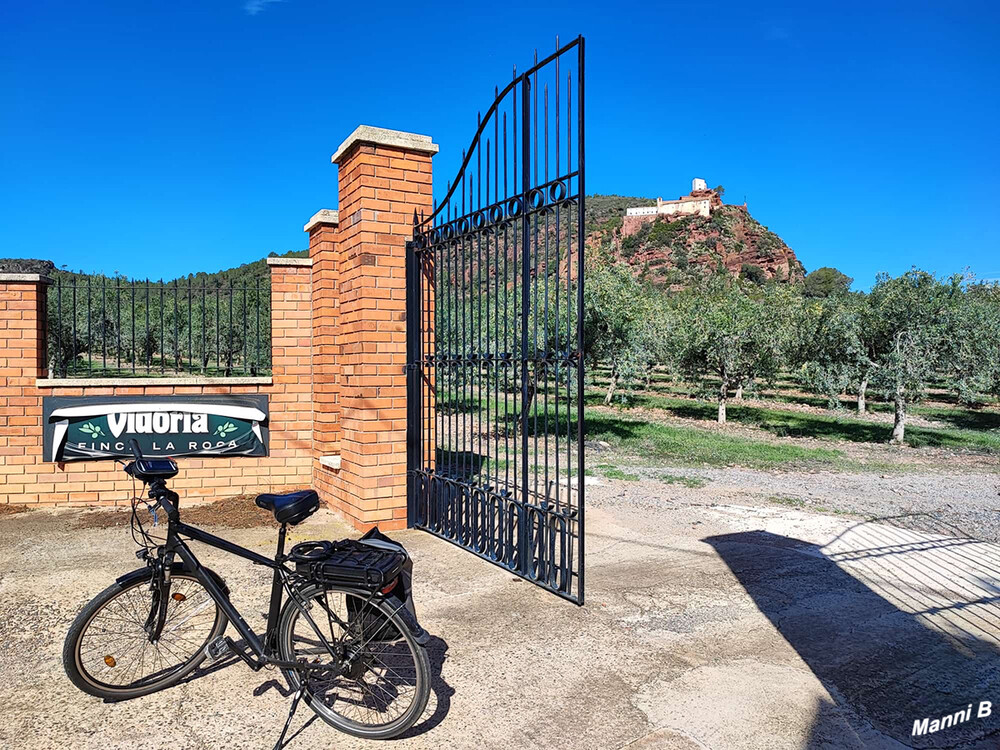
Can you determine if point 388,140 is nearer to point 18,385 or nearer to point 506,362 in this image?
point 506,362

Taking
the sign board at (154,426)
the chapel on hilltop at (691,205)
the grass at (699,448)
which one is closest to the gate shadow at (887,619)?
the sign board at (154,426)

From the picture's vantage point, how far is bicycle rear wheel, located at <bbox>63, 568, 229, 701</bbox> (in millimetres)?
2941

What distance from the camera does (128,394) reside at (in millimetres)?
6902

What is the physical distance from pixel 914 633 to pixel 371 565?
3.37 m

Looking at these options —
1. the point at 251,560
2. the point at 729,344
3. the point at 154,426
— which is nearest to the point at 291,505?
the point at 251,560

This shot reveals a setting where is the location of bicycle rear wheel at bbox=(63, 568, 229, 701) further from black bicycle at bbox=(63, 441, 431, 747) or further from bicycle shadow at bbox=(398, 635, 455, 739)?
bicycle shadow at bbox=(398, 635, 455, 739)

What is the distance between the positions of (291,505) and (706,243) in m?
114

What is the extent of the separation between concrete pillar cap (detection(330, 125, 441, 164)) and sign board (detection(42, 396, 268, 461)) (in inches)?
116

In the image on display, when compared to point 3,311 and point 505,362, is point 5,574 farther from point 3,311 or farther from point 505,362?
point 505,362

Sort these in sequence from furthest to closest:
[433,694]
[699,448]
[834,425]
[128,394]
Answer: [834,425]
[699,448]
[128,394]
[433,694]

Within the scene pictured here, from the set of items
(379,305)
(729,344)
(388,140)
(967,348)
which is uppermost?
(388,140)

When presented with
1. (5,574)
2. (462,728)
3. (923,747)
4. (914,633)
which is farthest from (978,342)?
(5,574)

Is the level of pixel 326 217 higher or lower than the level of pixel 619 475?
higher

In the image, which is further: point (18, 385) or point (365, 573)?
point (18, 385)
